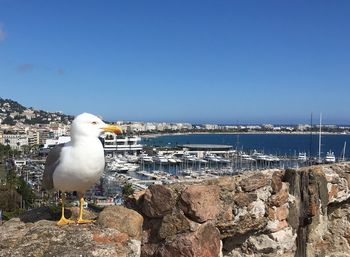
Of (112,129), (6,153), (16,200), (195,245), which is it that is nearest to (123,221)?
(195,245)

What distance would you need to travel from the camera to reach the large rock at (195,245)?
129 inches

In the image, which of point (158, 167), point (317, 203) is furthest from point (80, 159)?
point (158, 167)

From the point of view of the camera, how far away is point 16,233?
310cm

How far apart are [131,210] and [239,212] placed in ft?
2.75

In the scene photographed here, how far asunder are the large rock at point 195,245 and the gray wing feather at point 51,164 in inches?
40.9

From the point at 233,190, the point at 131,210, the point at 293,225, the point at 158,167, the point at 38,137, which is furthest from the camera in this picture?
the point at 38,137

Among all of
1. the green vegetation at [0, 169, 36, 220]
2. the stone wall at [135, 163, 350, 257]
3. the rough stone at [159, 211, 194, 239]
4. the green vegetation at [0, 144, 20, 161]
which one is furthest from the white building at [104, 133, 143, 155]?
the rough stone at [159, 211, 194, 239]

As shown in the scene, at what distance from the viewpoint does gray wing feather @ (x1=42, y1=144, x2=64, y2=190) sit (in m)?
3.62

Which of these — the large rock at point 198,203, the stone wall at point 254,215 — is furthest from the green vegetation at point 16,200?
the large rock at point 198,203

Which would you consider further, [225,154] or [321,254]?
[225,154]

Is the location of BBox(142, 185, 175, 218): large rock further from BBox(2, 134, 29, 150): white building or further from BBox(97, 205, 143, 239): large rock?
BBox(2, 134, 29, 150): white building

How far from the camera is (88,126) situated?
11.4 feet

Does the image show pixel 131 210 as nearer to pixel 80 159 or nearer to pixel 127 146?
pixel 80 159

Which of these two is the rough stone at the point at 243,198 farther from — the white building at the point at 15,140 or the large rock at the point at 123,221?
the white building at the point at 15,140
